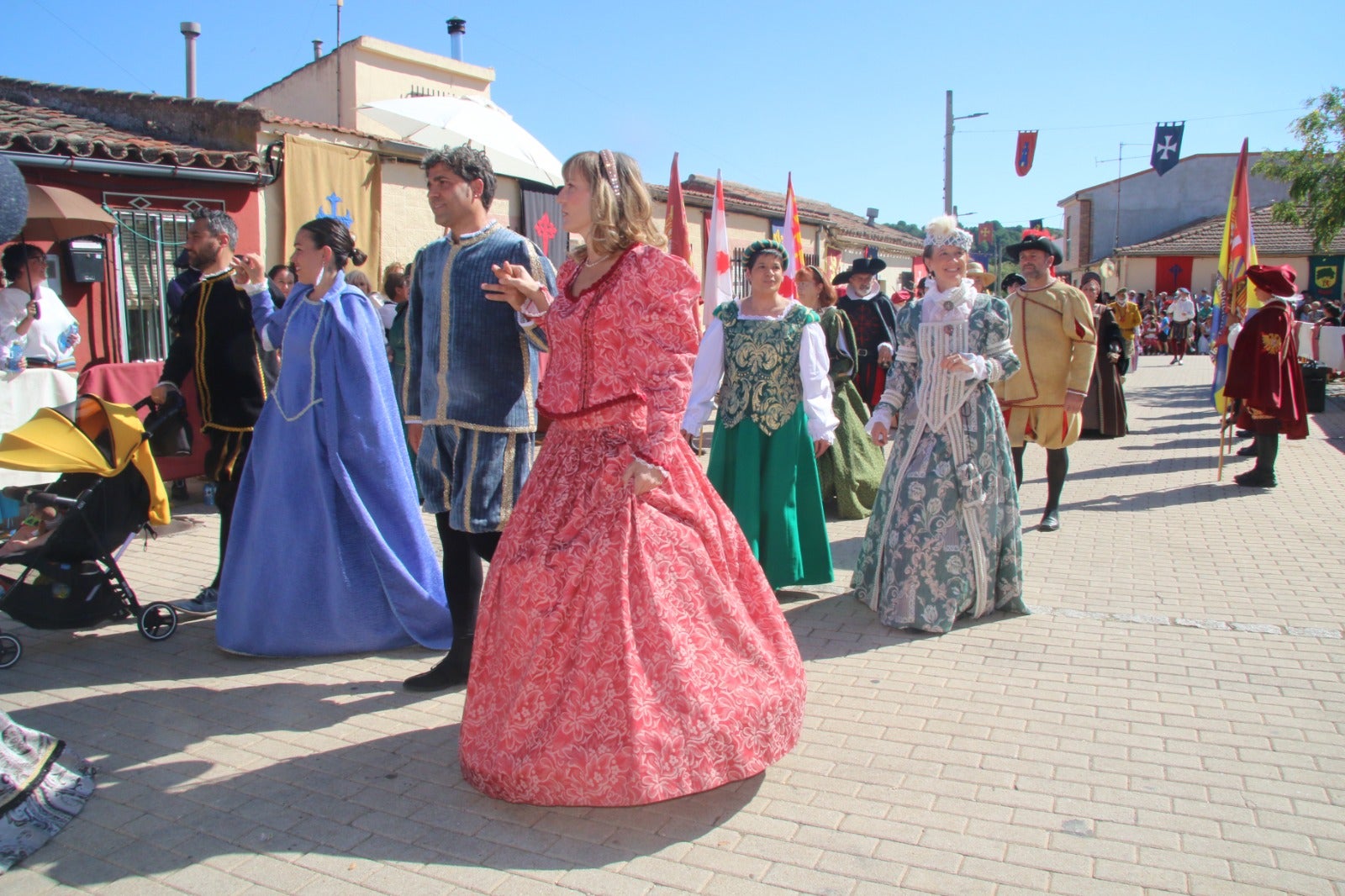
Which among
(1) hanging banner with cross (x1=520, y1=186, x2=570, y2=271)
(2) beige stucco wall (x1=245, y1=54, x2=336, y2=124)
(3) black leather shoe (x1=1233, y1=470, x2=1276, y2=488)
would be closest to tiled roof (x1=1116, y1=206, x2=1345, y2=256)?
(1) hanging banner with cross (x1=520, y1=186, x2=570, y2=271)

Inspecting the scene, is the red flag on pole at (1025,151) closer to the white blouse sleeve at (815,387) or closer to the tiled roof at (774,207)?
the tiled roof at (774,207)

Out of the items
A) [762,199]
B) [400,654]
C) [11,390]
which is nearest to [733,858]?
[400,654]

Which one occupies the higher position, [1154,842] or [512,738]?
[512,738]

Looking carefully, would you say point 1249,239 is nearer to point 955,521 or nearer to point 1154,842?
point 955,521

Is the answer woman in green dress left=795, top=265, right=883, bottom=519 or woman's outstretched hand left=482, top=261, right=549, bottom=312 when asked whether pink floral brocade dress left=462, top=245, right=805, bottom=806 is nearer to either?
woman's outstretched hand left=482, top=261, right=549, bottom=312

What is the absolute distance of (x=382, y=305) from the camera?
8.88 m

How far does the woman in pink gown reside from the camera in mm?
2984

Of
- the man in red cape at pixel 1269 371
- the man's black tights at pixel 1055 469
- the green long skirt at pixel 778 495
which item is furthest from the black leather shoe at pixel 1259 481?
the green long skirt at pixel 778 495

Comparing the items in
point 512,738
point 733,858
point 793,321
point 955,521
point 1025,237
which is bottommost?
point 733,858

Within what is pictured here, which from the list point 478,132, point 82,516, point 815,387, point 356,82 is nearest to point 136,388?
point 82,516

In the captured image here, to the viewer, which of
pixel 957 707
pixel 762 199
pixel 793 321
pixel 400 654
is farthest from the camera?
pixel 762 199

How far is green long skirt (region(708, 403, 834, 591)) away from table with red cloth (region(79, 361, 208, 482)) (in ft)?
13.5

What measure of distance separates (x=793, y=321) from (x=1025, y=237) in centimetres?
256

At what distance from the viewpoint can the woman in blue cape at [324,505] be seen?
4.59 meters
